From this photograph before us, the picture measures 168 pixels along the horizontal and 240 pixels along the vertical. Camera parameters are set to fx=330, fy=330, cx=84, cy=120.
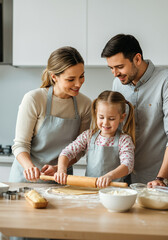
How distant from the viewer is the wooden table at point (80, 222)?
2.98 ft

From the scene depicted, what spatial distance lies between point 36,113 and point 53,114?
0.09 meters

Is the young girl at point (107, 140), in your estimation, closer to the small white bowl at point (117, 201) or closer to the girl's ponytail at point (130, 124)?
the girl's ponytail at point (130, 124)

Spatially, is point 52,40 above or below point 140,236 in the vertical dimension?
above

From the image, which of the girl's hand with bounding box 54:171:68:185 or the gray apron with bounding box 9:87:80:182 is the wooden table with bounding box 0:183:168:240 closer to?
the girl's hand with bounding box 54:171:68:185

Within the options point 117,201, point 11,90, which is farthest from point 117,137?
point 11,90

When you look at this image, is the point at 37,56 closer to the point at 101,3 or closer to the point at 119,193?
the point at 101,3

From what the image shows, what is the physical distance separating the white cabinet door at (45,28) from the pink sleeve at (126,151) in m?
1.22

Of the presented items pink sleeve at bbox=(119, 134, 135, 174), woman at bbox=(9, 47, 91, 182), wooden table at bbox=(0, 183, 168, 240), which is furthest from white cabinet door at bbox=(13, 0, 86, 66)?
wooden table at bbox=(0, 183, 168, 240)

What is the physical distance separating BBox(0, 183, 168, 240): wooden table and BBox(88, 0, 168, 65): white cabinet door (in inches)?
66.4

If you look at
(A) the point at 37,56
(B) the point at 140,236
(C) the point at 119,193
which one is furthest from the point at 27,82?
(B) the point at 140,236

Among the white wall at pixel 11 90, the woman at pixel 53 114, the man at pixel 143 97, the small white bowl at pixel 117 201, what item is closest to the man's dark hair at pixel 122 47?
the man at pixel 143 97

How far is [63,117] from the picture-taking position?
66.2 inches

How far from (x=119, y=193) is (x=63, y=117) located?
2.14ft

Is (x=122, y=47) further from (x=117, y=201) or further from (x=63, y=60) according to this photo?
(x=117, y=201)
